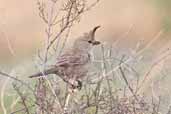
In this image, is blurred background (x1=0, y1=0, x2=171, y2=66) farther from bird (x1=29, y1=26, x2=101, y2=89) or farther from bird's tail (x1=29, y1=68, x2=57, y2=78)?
bird's tail (x1=29, y1=68, x2=57, y2=78)

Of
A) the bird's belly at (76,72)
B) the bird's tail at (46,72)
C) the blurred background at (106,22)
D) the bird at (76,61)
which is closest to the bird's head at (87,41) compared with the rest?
the bird at (76,61)

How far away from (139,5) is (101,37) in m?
1.60

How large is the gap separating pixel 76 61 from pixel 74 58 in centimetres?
2

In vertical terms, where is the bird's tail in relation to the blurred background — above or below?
below

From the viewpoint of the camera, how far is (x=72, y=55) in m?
5.77

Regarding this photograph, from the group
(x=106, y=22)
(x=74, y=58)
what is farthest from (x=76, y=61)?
(x=106, y=22)

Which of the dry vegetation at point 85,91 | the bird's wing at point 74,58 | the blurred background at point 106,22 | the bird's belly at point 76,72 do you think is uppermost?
the blurred background at point 106,22

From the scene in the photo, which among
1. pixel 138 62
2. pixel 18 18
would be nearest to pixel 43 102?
pixel 138 62

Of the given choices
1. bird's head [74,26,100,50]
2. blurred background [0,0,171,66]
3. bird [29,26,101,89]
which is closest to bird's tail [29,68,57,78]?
bird [29,26,101,89]

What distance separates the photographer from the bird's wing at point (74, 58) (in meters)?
5.69

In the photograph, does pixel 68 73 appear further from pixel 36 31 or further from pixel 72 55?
pixel 36 31

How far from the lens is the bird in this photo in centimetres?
563

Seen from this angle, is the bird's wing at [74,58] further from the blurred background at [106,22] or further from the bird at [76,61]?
the blurred background at [106,22]

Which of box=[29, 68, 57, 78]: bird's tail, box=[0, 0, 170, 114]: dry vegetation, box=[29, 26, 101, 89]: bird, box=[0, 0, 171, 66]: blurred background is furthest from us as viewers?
box=[0, 0, 171, 66]: blurred background
